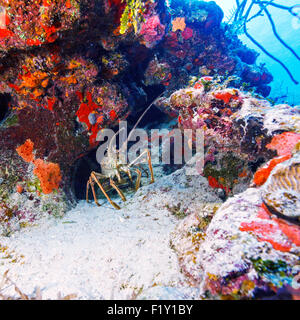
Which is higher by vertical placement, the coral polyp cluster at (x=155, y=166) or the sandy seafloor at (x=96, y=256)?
the coral polyp cluster at (x=155, y=166)

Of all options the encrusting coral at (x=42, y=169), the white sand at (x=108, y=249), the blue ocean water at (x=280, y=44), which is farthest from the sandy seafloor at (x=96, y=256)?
the blue ocean water at (x=280, y=44)

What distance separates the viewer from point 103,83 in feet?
11.9

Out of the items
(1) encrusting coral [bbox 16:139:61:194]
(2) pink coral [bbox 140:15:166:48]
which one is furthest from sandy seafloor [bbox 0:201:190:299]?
(2) pink coral [bbox 140:15:166:48]

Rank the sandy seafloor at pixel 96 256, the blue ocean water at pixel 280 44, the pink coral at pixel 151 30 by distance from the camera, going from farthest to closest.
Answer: the blue ocean water at pixel 280 44 < the pink coral at pixel 151 30 < the sandy seafloor at pixel 96 256

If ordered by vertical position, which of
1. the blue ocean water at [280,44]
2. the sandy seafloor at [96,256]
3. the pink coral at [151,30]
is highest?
the blue ocean water at [280,44]

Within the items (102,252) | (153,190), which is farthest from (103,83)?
(102,252)

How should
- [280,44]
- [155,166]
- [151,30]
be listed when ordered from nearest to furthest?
[151,30], [155,166], [280,44]

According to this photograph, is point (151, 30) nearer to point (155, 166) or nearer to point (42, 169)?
point (155, 166)

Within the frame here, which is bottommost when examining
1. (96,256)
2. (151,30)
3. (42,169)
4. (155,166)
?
(96,256)

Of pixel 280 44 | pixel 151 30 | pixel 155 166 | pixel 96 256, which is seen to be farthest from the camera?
pixel 280 44

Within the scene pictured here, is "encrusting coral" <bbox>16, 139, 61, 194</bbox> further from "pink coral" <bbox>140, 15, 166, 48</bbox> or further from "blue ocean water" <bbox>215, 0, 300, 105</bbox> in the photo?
"blue ocean water" <bbox>215, 0, 300, 105</bbox>

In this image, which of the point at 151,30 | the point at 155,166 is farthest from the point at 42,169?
the point at 151,30

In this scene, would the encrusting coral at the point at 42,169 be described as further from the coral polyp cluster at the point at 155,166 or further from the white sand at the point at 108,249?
the white sand at the point at 108,249

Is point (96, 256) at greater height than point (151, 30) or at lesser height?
lesser
